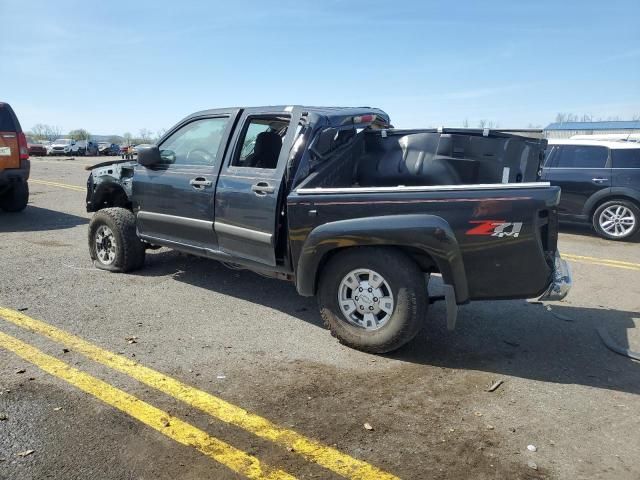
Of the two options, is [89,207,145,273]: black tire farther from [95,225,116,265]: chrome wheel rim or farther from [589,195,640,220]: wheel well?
[589,195,640,220]: wheel well

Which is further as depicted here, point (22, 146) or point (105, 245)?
point (22, 146)

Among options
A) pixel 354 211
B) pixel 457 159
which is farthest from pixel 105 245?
pixel 457 159

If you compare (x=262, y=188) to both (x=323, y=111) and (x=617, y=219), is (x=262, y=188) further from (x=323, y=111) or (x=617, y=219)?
(x=617, y=219)

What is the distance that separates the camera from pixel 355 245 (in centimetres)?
405

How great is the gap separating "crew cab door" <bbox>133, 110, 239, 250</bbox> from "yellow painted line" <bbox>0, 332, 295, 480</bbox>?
1803 millimetres

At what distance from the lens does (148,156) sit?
5496 millimetres

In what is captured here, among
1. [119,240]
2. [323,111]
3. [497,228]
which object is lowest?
[119,240]

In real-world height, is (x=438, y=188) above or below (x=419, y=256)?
above

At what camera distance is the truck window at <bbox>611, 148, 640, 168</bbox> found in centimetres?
944

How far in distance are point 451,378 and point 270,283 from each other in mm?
2756

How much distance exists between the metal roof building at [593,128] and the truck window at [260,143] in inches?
1183

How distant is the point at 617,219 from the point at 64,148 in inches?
1649

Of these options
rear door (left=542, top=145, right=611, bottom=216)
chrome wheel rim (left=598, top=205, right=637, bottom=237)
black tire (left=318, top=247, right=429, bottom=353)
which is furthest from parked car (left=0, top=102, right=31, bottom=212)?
chrome wheel rim (left=598, top=205, right=637, bottom=237)

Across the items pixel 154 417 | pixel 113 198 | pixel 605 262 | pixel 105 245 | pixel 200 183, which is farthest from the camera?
pixel 605 262
